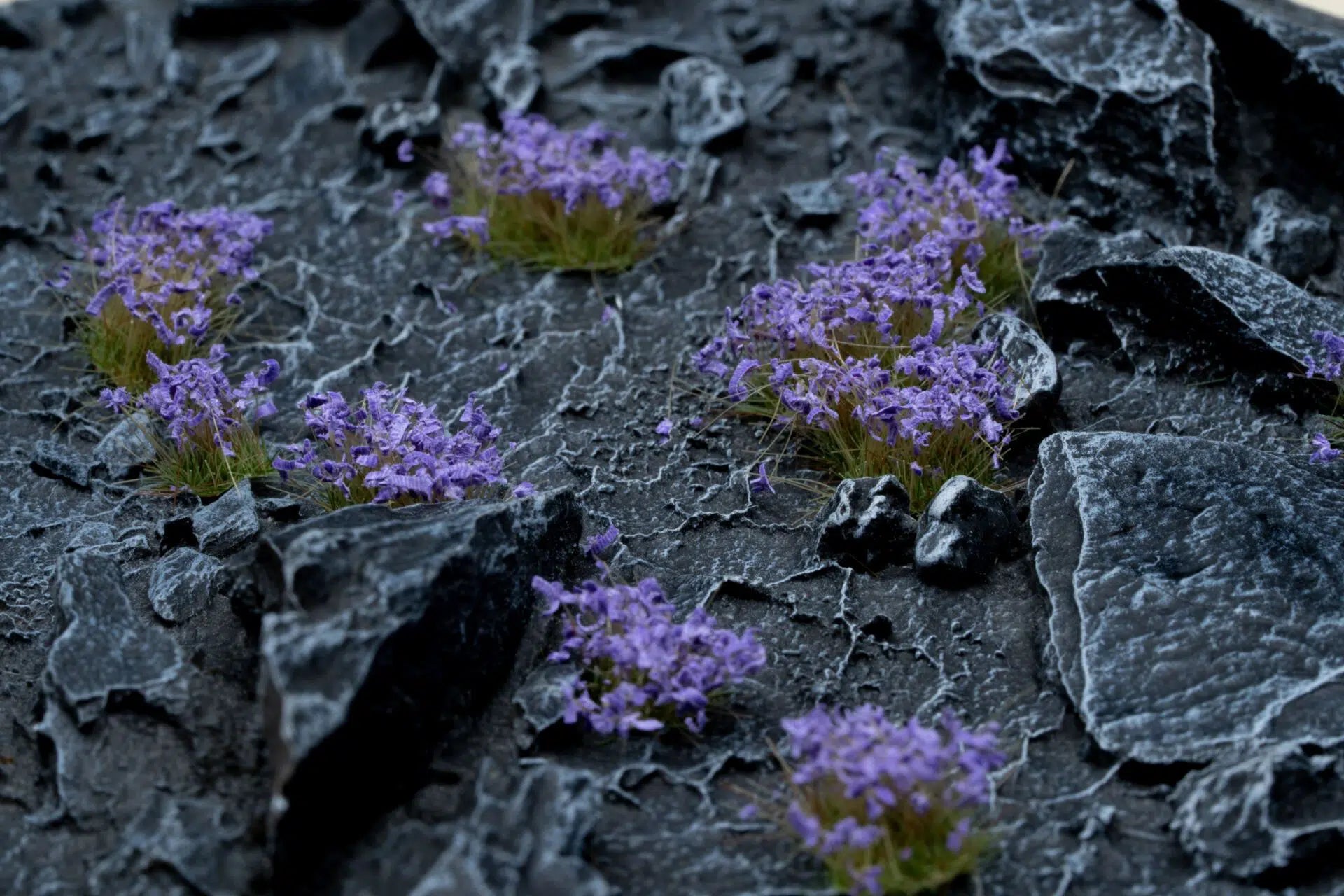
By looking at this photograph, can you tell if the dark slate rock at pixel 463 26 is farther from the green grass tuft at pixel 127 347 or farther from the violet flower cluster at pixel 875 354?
the violet flower cluster at pixel 875 354

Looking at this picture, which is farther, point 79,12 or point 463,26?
point 79,12

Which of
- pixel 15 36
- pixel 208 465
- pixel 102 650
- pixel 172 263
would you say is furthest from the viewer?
pixel 15 36

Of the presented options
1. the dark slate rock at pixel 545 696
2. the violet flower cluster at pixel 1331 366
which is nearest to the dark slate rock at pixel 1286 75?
the violet flower cluster at pixel 1331 366

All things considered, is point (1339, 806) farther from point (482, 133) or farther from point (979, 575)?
point (482, 133)

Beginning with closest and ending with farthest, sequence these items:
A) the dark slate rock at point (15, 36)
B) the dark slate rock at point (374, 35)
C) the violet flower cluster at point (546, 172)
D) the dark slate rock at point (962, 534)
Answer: the dark slate rock at point (962, 534) < the violet flower cluster at point (546, 172) < the dark slate rock at point (374, 35) < the dark slate rock at point (15, 36)

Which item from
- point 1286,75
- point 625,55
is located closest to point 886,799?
point 1286,75

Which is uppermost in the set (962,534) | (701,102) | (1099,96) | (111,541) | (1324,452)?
(1099,96)

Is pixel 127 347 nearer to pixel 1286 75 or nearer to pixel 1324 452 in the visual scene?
pixel 1324 452
